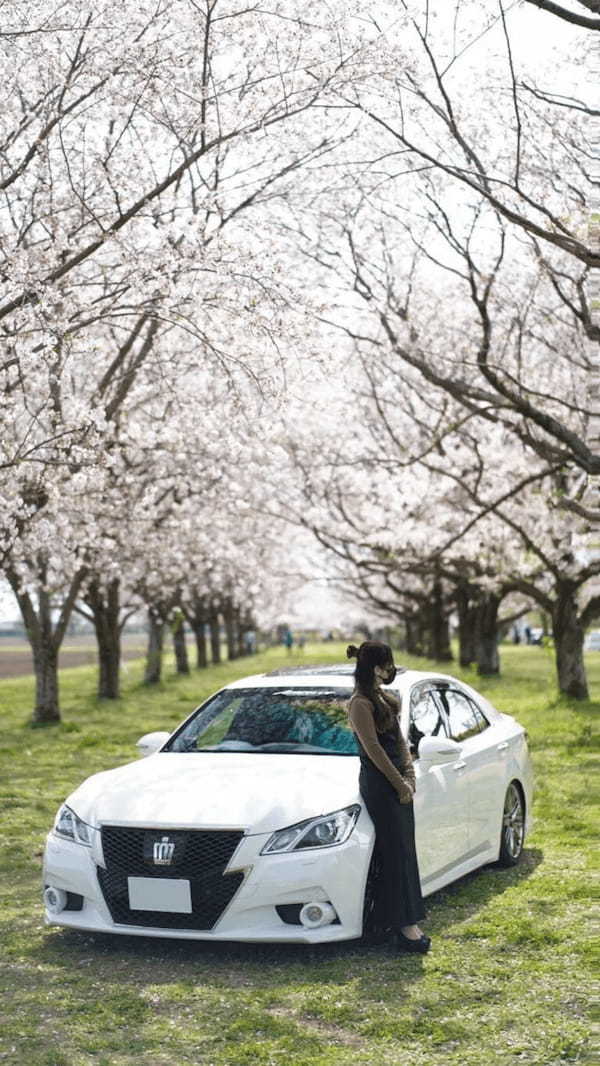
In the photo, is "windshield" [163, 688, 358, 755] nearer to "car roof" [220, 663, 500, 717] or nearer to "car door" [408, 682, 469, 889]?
"car roof" [220, 663, 500, 717]

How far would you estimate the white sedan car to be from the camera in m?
6.16

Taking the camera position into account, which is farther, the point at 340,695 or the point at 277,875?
the point at 340,695

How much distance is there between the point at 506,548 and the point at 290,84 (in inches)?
707

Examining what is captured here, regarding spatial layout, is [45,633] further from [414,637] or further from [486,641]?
[414,637]

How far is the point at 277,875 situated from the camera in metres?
6.12

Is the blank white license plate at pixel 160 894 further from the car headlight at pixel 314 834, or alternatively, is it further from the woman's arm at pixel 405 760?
the woman's arm at pixel 405 760

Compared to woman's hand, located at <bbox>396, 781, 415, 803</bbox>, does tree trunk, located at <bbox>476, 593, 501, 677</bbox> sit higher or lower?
higher

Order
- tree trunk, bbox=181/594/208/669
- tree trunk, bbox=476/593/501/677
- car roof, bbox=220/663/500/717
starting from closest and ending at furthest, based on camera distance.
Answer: car roof, bbox=220/663/500/717, tree trunk, bbox=476/593/501/677, tree trunk, bbox=181/594/208/669

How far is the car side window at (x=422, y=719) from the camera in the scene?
24.4ft

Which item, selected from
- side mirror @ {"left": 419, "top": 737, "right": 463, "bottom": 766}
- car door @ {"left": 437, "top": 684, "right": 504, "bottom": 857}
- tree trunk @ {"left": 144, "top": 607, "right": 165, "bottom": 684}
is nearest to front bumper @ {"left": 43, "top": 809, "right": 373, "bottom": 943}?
side mirror @ {"left": 419, "top": 737, "right": 463, "bottom": 766}

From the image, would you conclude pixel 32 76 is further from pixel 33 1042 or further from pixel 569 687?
pixel 569 687

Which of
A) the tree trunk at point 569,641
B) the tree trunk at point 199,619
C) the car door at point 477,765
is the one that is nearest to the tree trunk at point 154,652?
the tree trunk at point 199,619

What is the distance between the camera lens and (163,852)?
629 centimetres

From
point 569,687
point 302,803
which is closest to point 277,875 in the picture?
point 302,803
